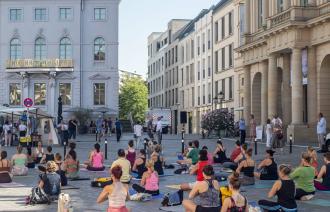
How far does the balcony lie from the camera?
61.4 meters

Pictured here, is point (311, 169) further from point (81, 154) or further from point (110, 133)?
point (110, 133)

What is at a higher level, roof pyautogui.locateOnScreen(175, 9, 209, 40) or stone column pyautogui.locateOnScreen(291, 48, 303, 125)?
roof pyautogui.locateOnScreen(175, 9, 209, 40)

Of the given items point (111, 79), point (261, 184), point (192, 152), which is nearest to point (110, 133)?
point (111, 79)

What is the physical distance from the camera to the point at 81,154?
30.2 m

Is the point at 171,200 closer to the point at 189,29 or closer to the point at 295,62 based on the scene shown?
the point at 295,62

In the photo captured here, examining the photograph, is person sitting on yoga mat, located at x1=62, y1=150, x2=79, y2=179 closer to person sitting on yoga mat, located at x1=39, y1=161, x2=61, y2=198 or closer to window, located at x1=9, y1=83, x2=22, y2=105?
person sitting on yoga mat, located at x1=39, y1=161, x2=61, y2=198

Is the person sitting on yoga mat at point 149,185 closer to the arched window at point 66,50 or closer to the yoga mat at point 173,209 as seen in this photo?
the yoga mat at point 173,209

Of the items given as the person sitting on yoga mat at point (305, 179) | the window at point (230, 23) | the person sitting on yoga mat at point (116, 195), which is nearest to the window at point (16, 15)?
the window at point (230, 23)

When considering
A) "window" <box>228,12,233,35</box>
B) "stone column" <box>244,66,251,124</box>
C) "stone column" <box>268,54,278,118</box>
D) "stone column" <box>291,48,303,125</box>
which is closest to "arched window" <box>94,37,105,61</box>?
"window" <box>228,12,233,35</box>

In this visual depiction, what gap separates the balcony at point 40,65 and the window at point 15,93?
1.88 metres

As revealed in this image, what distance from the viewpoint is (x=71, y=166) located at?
18406 millimetres

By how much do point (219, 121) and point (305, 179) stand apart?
33.7 metres

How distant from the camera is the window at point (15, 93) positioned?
6262cm

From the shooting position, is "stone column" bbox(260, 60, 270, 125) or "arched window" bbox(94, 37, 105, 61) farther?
"arched window" bbox(94, 37, 105, 61)
